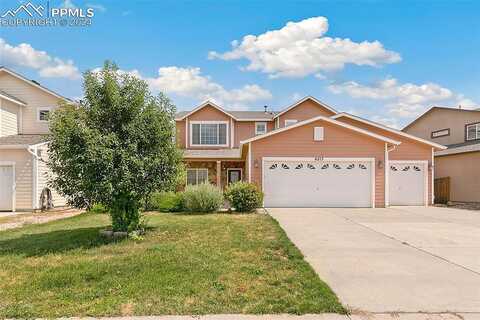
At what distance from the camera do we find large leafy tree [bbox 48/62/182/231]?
776cm

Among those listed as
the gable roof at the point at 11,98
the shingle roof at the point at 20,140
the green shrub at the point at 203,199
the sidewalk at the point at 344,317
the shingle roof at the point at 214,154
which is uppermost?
the gable roof at the point at 11,98

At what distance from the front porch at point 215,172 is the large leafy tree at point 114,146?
43.3ft

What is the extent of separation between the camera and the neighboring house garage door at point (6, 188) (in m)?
15.6

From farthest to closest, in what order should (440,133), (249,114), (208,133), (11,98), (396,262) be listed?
1. (440,133)
2. (249,114)
3. (208,133)
4. (11,98)
5. (396,262)

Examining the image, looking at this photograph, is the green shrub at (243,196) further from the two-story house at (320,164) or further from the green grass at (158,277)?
the green grass at (158,277)

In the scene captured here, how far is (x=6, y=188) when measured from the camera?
15.6 metres

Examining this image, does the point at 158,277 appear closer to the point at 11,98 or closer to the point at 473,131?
the point at 11,98

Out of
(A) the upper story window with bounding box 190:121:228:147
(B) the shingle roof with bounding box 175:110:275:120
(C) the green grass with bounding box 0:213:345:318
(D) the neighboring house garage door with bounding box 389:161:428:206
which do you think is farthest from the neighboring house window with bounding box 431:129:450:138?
(C) the green grass with bounding box 0:213:345:318

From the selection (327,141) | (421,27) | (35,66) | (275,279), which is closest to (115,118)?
(275,279)

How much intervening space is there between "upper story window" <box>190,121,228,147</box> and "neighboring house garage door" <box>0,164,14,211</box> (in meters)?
10.6

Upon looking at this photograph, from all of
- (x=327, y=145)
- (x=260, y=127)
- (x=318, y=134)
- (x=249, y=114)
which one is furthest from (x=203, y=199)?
(x=249, y=114)

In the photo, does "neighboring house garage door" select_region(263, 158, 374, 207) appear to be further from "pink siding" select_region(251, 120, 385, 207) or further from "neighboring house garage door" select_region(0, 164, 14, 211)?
"neighboring house garage door" select_region(0, 164, 14, 211)

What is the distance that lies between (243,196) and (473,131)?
700 inches

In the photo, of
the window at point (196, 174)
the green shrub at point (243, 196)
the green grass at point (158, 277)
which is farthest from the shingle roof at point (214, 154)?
the green grass at point (158, 277)
